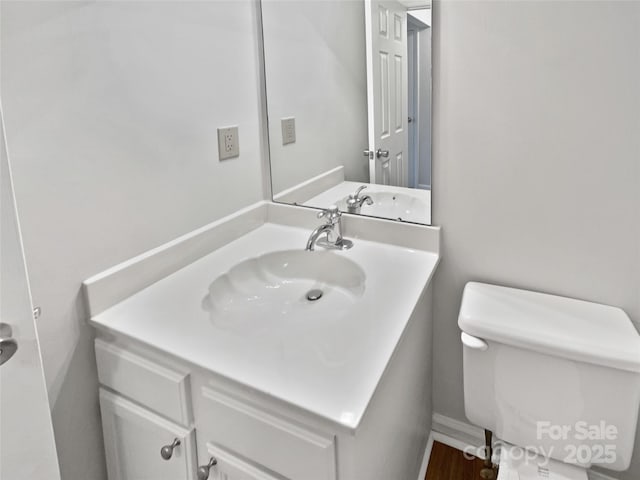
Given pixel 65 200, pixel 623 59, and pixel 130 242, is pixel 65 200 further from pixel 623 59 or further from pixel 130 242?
pixel 623 59

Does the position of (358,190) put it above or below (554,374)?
above

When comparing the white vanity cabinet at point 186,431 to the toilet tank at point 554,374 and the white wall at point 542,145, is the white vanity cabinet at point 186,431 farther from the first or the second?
the white wall at point 542,145

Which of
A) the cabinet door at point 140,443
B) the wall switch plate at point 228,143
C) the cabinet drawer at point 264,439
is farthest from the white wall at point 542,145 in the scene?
the cabinet door at point 140,443

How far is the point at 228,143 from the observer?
143cm

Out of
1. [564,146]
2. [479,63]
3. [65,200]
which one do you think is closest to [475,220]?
[564,146]

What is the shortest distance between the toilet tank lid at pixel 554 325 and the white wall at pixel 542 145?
0.07m

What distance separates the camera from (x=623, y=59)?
102 centimetres

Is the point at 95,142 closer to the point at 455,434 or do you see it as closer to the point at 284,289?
the point at 284,289

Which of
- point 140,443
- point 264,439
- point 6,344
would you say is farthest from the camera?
point 140,443

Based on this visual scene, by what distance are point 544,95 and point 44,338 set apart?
1310mm

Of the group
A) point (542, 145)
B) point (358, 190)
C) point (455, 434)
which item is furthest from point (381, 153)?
point (455, 434)

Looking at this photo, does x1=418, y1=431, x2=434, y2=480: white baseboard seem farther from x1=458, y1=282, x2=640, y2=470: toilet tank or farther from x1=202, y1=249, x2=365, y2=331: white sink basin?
x1=202, y1=249, x2=365, y2=331: white sink basin

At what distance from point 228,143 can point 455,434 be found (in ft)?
4.07

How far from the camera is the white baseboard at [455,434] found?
4.92 ft
